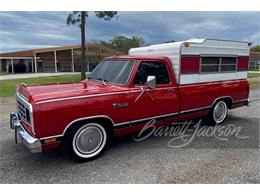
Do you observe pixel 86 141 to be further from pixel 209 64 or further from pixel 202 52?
pixel 209 64

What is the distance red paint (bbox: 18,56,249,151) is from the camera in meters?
3.44

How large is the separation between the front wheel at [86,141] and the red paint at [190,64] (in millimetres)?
2340

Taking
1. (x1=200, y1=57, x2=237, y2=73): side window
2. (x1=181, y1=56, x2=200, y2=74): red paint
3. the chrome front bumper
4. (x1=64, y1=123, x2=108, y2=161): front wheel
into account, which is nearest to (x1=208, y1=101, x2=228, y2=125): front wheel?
(x1=200, y1=57, x2=237, y2=73): side window

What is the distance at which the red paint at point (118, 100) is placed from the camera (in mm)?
3438

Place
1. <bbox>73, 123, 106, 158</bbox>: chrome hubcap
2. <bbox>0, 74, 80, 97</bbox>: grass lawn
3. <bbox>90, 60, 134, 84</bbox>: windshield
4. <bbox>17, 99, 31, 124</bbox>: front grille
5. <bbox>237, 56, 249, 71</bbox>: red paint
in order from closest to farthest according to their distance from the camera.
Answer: <bbox>17, 99, 31, 124</bbox>: front grille → <bbox>73, 123, 106, 158</bbox>: chrome hubcap → <bbox>90, 60, 134, 84</bbox>: windshield → <bbox>237, 56, 249, 71</bbox>: red paint → <bbox>0, 74, 80, 97</bbox>: grass lawn

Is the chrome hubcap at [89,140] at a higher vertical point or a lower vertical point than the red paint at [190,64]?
lower

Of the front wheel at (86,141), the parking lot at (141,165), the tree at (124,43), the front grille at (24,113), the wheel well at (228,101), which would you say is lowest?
the parking lot at (141,165)

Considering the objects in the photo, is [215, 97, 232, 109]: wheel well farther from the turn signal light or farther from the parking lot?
the turn signal light

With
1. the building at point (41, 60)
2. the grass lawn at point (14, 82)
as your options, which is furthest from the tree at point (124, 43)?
the grass lawn at point (14, 82)

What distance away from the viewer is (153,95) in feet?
14.9

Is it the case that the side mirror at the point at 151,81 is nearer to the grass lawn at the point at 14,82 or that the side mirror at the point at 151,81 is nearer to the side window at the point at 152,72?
the side window at the point at 152,72

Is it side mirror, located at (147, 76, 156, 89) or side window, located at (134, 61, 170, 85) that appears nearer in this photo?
side mirror, located at (147, 76, 156, 89)

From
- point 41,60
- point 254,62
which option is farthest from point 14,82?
point 254,62

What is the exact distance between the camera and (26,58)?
124 ft
